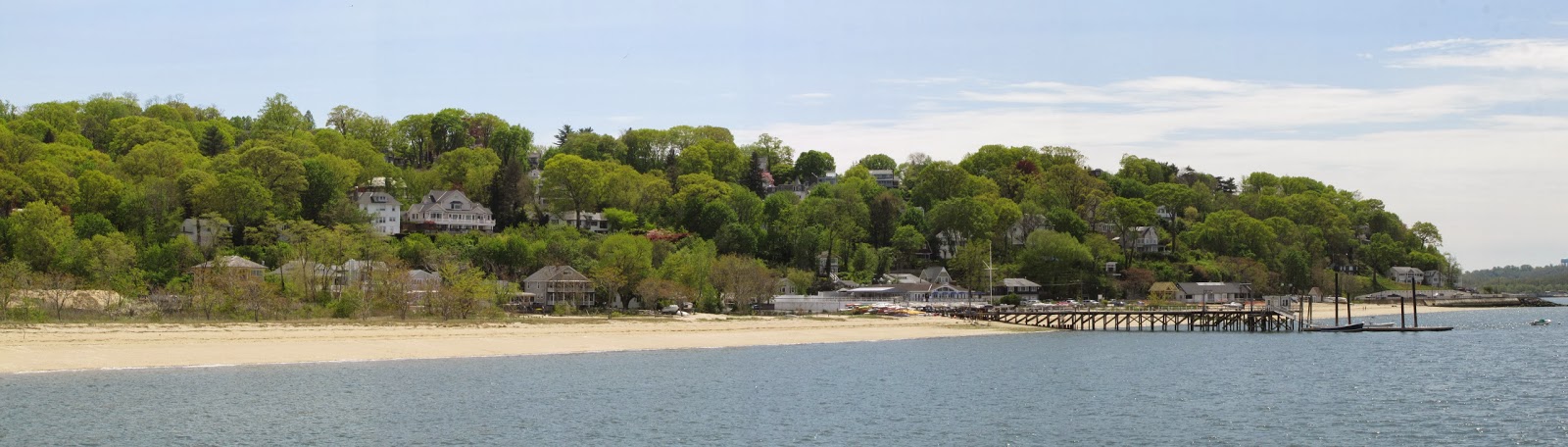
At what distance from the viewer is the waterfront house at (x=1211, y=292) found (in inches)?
4690

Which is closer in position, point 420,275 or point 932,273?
point 420,275

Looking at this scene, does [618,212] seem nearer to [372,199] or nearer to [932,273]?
[372,199]

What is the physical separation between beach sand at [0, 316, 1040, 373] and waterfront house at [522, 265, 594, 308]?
11.6 m

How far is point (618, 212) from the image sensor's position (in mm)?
115438

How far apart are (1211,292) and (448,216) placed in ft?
211

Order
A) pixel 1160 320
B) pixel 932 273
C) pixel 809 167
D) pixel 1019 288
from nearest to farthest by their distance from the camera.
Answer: pixel 1160 320
pixel 1019 288
pixel 932 273
pixel 809 167

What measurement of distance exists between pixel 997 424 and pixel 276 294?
47.3 metres

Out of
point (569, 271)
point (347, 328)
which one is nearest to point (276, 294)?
point (347, 328)

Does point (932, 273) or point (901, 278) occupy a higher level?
point (932, 273)

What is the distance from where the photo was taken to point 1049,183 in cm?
14675

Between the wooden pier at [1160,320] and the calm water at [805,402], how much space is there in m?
26.3

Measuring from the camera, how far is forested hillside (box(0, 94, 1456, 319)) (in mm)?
84500

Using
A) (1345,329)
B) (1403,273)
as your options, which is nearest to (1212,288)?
(1345,329)

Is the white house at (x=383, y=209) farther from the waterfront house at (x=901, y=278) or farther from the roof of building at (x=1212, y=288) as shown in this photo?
the roof of building at (x=1212, y=288)
